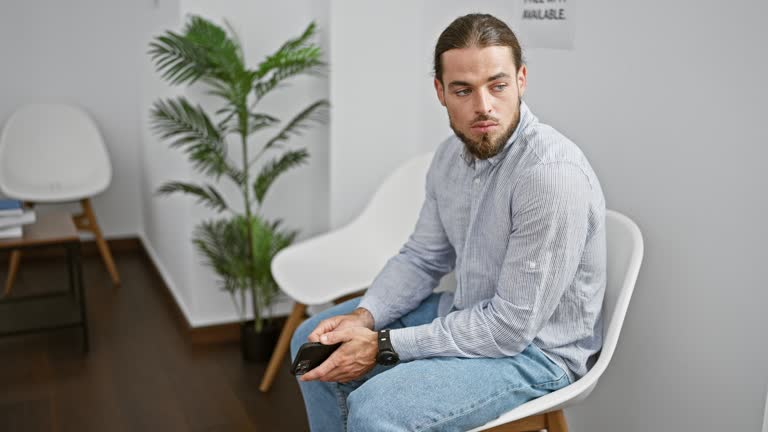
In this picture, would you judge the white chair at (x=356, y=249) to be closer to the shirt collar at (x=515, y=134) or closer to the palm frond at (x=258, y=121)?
the palm frond at (x=258, y=121)

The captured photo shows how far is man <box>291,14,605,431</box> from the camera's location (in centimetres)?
157

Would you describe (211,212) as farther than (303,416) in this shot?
Yes

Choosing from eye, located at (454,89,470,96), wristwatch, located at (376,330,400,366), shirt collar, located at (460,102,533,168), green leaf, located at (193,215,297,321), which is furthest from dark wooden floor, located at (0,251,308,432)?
eye, located at (454,89,470,96)

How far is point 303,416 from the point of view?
2.71m

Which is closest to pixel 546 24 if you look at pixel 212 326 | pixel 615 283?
pixel 615 283

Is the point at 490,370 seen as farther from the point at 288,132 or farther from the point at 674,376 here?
the point at 288,132

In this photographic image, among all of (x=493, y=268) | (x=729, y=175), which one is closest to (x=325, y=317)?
(x=493, y=268)

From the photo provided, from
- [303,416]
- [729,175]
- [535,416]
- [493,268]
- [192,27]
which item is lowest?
[303,416]

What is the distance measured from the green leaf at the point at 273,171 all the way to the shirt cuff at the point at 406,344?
145cm

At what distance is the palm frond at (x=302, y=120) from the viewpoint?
3023 millimetres

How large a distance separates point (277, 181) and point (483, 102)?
1.81m

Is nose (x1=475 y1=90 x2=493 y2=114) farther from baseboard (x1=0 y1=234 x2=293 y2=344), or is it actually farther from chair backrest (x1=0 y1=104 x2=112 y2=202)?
chair backrest (x1=0 y1=104 x2=112 y2=202)

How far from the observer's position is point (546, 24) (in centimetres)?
223

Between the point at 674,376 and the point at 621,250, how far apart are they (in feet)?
1.19
